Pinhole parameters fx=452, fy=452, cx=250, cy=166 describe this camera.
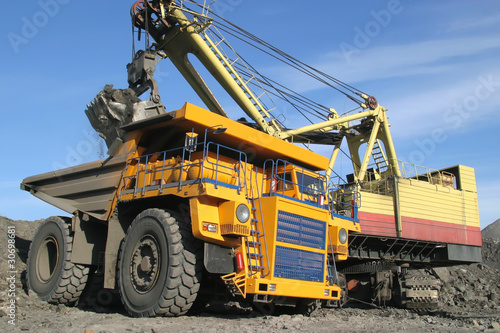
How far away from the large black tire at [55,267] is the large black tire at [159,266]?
239cm

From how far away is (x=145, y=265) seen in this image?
27.3 feet

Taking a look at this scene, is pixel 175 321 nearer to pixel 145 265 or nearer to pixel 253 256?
pixel 145 265

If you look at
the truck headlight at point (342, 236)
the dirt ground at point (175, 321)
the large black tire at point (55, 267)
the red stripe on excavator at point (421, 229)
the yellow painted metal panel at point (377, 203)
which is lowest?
the dirt ground at point (175, 321)

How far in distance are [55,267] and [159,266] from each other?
429 centimetres

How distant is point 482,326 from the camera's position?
854cm

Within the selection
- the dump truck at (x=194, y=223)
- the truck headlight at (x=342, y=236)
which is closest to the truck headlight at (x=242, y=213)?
the dump truck at (x=194, y=223)

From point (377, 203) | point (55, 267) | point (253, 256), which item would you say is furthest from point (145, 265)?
point (377, 203)

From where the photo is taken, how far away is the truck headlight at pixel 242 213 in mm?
7977

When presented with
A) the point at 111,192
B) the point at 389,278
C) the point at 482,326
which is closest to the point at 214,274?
the point at 111,192

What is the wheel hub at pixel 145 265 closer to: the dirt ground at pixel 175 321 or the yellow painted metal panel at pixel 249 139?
the dirt ground at pixel 175 321

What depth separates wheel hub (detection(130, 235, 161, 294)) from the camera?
8.20 metres

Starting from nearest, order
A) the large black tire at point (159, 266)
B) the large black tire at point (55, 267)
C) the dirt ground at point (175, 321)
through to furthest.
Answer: the dirt ground at point (175, 321) < the large black tire at point (159, 266) < the large black tire at point (55, 267)

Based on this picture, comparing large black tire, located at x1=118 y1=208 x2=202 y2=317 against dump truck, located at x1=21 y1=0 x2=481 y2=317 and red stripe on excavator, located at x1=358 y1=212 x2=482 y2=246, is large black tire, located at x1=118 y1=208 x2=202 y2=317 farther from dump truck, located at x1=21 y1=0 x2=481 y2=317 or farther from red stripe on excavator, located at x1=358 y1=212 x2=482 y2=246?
red stripe on excavator, located at x1=358 y1=212 x2=482 y2=246

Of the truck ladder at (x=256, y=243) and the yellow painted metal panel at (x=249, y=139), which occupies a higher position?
the yellow painted metal panel at (x=249, y=139)
